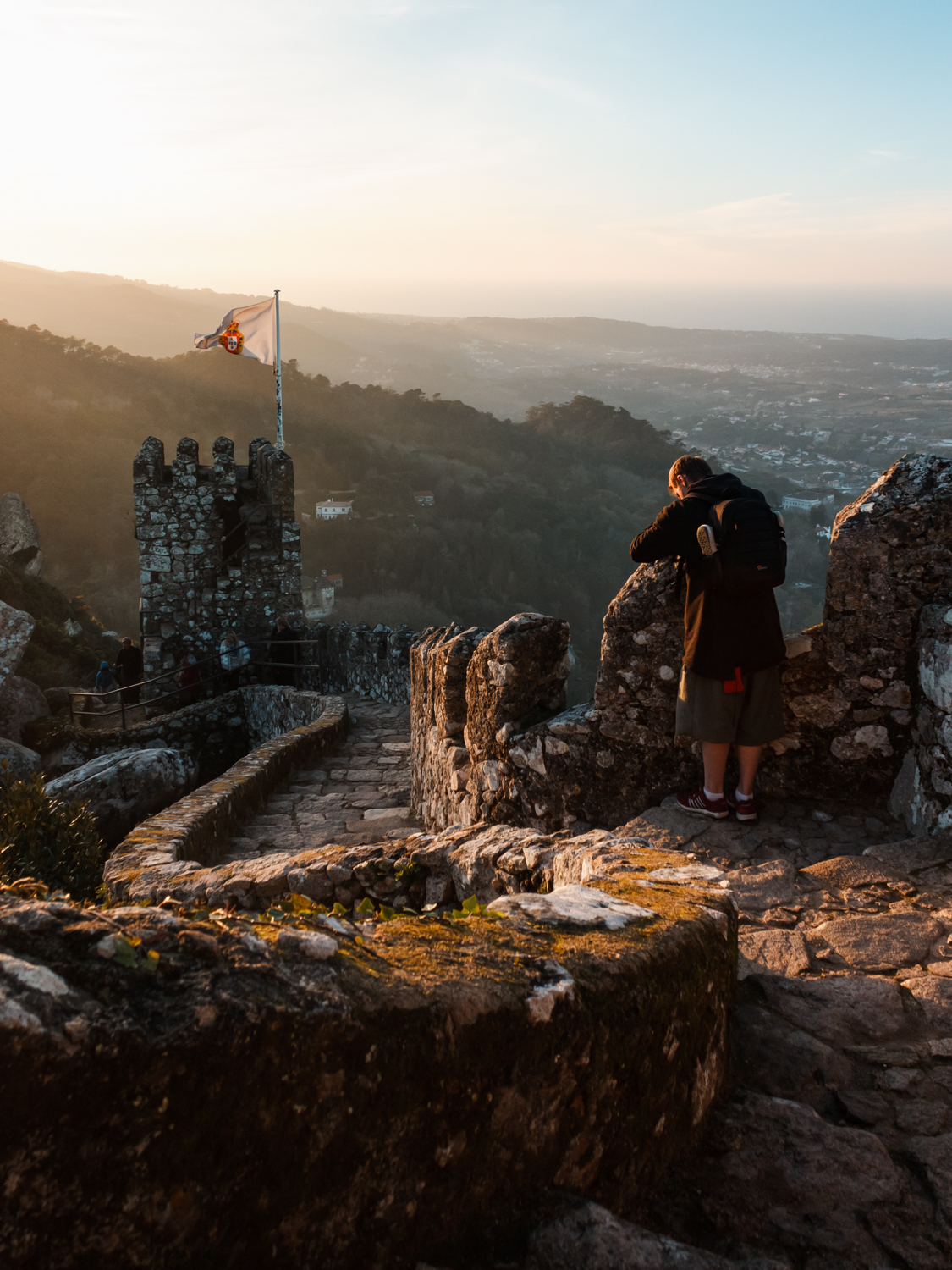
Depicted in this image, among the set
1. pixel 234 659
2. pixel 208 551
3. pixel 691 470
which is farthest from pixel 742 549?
pixel 208 551

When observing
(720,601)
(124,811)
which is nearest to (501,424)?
(124,811)

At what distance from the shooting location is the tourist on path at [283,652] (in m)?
13.1

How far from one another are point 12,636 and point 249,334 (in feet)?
23.4

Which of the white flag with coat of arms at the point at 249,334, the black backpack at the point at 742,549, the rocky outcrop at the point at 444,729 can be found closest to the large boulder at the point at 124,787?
the rocky outcrop at the point at 444,729

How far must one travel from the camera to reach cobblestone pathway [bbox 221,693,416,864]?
5.57 meters

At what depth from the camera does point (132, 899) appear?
413 cm

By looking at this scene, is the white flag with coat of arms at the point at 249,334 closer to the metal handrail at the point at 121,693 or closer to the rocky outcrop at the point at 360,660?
the rocky outcrop at the point at 360,660

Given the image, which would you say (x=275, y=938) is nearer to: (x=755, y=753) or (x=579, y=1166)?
(x=579, y=1166)

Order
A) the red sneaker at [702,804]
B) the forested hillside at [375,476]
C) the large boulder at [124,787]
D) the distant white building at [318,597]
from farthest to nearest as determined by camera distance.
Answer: the distant white building at [318,597], the forested hillside at [375,476], the large boulder at [124,787], the red sneaker at [702,804]

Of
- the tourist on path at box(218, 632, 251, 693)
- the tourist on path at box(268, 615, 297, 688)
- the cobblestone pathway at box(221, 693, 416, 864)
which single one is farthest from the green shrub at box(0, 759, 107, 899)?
the tourist on path at box(218, 632, 251, 693)

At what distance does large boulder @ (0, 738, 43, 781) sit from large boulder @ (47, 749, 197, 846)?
2.72 m

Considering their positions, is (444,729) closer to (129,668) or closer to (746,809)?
(746,809)

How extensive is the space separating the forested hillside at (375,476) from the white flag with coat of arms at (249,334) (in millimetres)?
12772

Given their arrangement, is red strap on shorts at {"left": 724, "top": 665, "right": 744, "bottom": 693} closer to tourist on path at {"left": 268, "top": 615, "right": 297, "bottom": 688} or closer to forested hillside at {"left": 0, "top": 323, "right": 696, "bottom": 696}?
tourist on path at {"left": 268, "top": 615, "right": 297, "bottom": 688}
